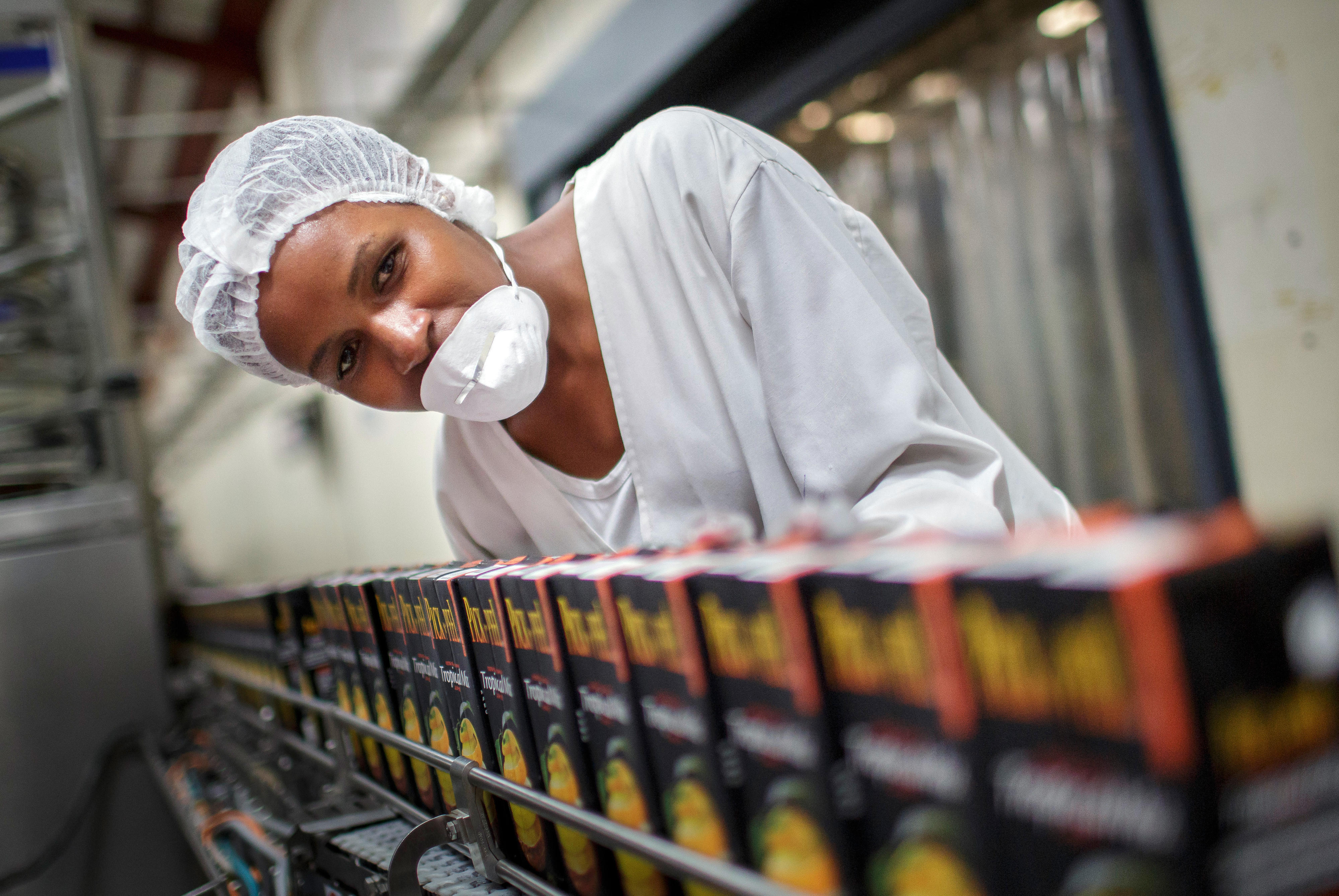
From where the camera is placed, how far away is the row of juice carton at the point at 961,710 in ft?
1.15

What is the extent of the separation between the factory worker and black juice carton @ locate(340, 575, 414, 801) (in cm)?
27

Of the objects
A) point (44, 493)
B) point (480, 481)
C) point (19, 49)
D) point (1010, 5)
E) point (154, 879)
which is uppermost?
point (19, 49)

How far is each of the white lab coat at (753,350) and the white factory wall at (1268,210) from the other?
37.9 inches

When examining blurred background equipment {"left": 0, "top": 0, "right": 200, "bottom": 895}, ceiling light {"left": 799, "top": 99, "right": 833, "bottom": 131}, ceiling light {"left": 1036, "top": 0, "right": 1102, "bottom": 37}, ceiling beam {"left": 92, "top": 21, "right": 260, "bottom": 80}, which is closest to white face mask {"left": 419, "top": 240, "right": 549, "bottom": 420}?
blurred background equipment {"left": 0, "top": 0, "right": 200, "bottom": 895}

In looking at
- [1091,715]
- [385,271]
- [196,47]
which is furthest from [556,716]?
[196,47]

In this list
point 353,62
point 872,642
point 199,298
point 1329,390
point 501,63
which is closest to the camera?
point 872,642

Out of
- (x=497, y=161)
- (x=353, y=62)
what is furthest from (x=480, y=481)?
(x=353, y=62)

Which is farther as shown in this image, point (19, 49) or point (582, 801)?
point (19, 49)

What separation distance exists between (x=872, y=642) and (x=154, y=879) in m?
2.39

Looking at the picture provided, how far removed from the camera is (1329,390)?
1.70 metres

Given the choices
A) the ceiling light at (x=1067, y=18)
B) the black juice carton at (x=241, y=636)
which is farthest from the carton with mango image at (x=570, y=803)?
the ceiling light at (x=1067, y=18)

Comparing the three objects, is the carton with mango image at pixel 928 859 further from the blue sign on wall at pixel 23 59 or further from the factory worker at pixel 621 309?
the blue sign on wall at pixel 23 59

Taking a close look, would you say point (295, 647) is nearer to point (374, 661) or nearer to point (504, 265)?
point (374, 661)

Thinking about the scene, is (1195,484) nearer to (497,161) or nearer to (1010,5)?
(1010,5)
